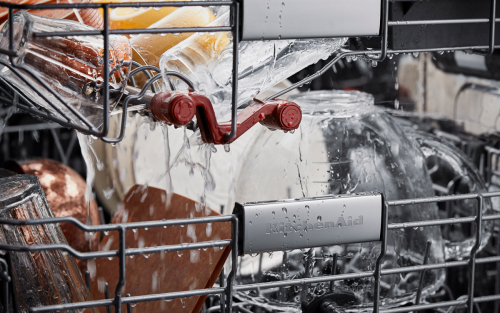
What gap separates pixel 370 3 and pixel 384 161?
8.4 inches

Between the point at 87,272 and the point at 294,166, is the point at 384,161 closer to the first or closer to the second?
the point at 294,166

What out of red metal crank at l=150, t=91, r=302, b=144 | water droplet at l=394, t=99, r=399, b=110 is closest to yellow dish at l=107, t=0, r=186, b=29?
red metal crank at l=150, t=91, r=302, b=144

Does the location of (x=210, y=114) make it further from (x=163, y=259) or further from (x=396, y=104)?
(x=396, y=104)

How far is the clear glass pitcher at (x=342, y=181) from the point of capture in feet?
1.80

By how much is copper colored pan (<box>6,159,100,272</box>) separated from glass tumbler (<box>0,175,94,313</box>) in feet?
0.49

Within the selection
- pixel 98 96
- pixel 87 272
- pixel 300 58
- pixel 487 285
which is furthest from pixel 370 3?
pixel 487 285

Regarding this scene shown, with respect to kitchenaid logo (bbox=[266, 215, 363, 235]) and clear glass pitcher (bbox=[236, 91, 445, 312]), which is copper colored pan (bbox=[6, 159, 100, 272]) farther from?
kitchenaid logo (bbox=[266, 215, 363, 235])

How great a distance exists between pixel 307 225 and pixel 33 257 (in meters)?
0.20

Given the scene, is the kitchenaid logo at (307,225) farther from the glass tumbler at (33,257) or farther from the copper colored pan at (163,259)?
the glass tumbler at (33,257)

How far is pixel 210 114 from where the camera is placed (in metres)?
0.37

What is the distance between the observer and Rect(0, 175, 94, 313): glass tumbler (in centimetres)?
42

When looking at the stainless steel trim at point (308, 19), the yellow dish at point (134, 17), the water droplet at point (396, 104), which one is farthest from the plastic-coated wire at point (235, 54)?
the water droplet at point (396, 104)

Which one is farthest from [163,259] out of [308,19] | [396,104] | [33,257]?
[396,104]

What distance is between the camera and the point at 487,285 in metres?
0.71
